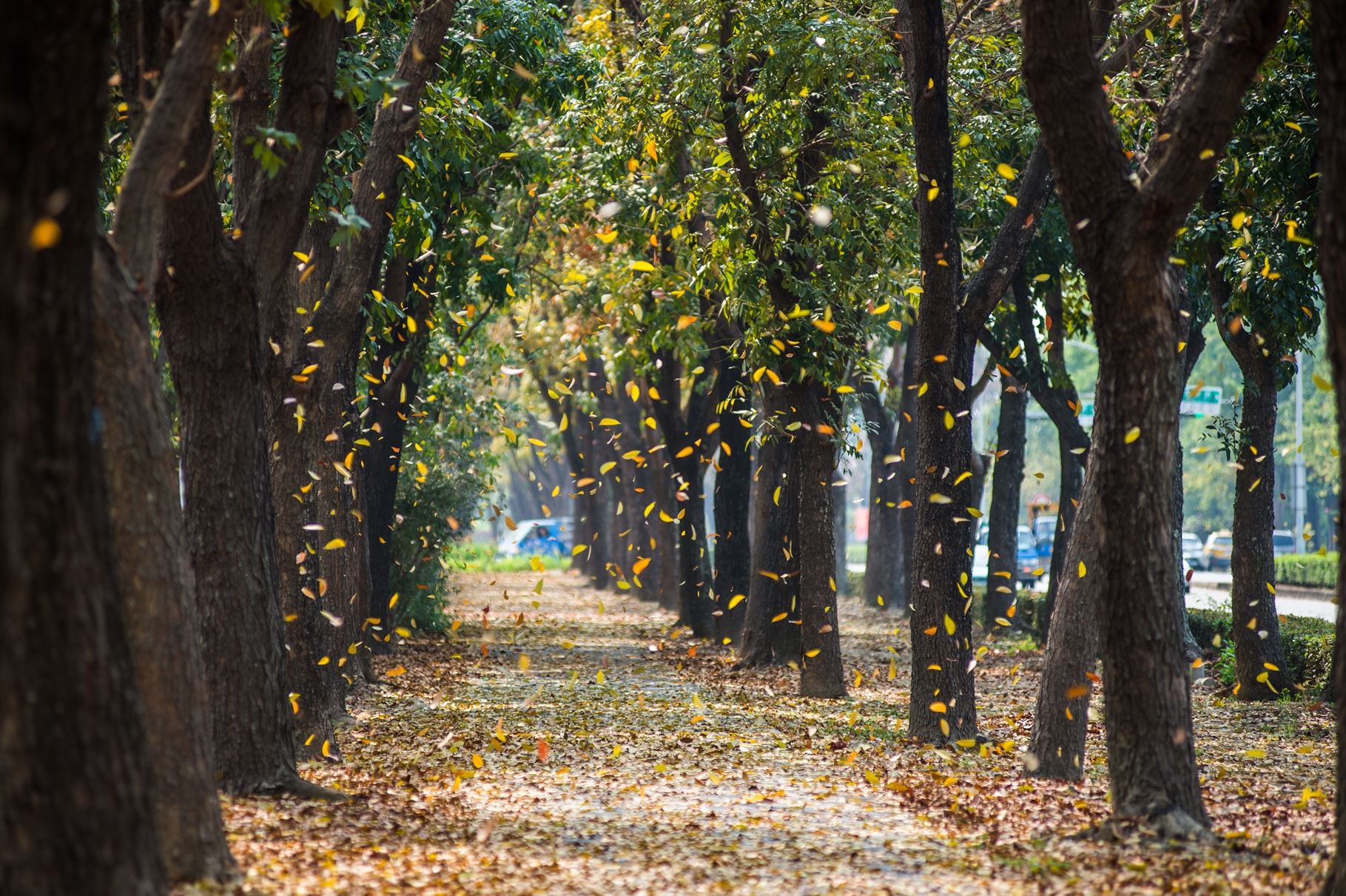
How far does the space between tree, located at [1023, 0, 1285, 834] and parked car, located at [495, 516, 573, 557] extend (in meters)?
42.5

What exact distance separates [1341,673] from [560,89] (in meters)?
11.2

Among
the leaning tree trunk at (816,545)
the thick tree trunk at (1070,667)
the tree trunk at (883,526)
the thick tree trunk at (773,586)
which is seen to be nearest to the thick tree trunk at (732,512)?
the thick tree trunk at (773,586)

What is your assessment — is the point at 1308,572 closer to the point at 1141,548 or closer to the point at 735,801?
the point at 735,801

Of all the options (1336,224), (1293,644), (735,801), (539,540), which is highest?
(1336,224)

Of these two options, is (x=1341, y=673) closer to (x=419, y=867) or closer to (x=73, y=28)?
(x=419, y=867)

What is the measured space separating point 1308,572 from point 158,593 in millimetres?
35549

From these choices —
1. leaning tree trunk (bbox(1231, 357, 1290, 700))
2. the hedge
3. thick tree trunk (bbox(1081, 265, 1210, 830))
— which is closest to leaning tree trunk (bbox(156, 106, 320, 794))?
thick tree trunk (bbox(1081, 265, 1210, 830))

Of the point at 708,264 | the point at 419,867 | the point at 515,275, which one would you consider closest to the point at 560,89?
the point at 708,264

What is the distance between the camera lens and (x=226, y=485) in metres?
7.53

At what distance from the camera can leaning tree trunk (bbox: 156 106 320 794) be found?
24.1 ft

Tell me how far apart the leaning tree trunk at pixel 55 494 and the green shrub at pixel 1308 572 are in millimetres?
33679

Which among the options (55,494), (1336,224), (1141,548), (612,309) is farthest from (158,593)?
(612,309)

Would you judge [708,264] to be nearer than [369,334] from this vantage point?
Yes

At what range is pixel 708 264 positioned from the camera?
13625mm
